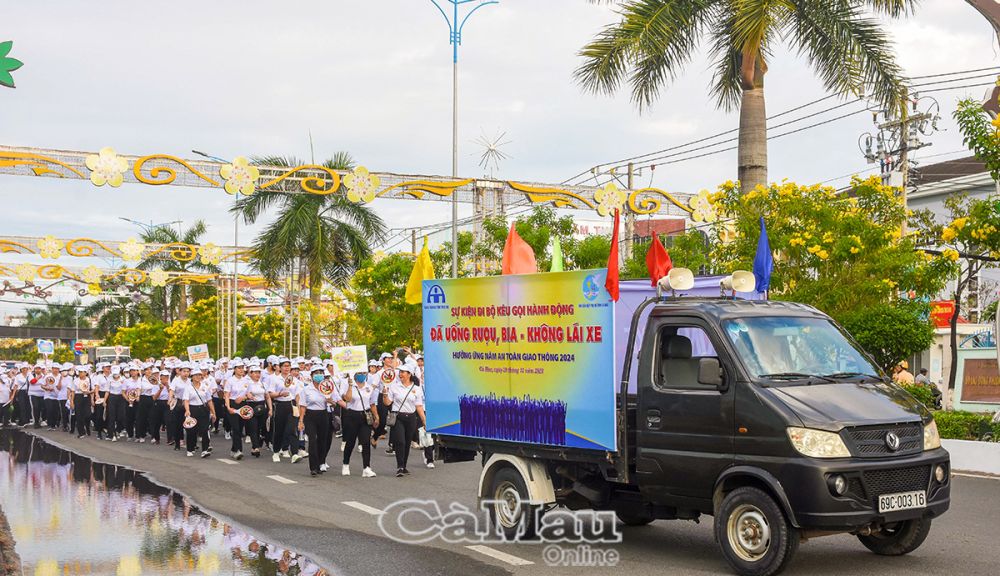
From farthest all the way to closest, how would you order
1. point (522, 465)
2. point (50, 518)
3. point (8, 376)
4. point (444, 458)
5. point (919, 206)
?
1. point (919, 206)
2. point (8, 376)
3. point (50, 518)
4. point (444, 458)
5. point (522, 465)

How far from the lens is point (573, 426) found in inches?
369

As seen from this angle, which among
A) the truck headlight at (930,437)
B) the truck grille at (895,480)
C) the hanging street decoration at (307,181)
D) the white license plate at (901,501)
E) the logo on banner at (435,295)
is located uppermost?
the hanging street decoration at (307,181)

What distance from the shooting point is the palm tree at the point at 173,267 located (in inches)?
2458

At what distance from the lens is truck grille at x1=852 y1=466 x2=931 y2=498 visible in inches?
314

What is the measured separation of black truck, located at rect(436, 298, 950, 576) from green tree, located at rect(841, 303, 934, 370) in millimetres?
9429

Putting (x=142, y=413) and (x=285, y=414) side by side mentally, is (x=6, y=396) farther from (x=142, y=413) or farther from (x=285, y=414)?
(x=285, y=414)

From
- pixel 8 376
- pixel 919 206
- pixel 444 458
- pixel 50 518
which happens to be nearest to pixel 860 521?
pixel 444 458

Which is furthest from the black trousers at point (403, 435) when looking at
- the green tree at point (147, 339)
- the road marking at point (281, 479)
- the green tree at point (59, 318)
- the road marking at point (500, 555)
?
the green tree at point (59, 318)

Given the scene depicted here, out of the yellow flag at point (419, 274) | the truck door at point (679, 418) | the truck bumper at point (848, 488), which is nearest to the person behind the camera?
the truck bumper at point (848, 488)

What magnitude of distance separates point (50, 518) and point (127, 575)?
3.88 meters

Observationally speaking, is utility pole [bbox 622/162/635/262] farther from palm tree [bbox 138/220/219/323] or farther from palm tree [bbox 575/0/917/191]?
palm tree [bbox 138/220/219/323]

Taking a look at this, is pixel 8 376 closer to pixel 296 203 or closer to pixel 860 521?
pixel 296 203

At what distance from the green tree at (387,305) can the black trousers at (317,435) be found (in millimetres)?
18950

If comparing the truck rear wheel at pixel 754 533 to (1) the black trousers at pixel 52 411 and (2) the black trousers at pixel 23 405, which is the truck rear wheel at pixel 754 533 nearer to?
(1) the black trousers at pixel 52 411
